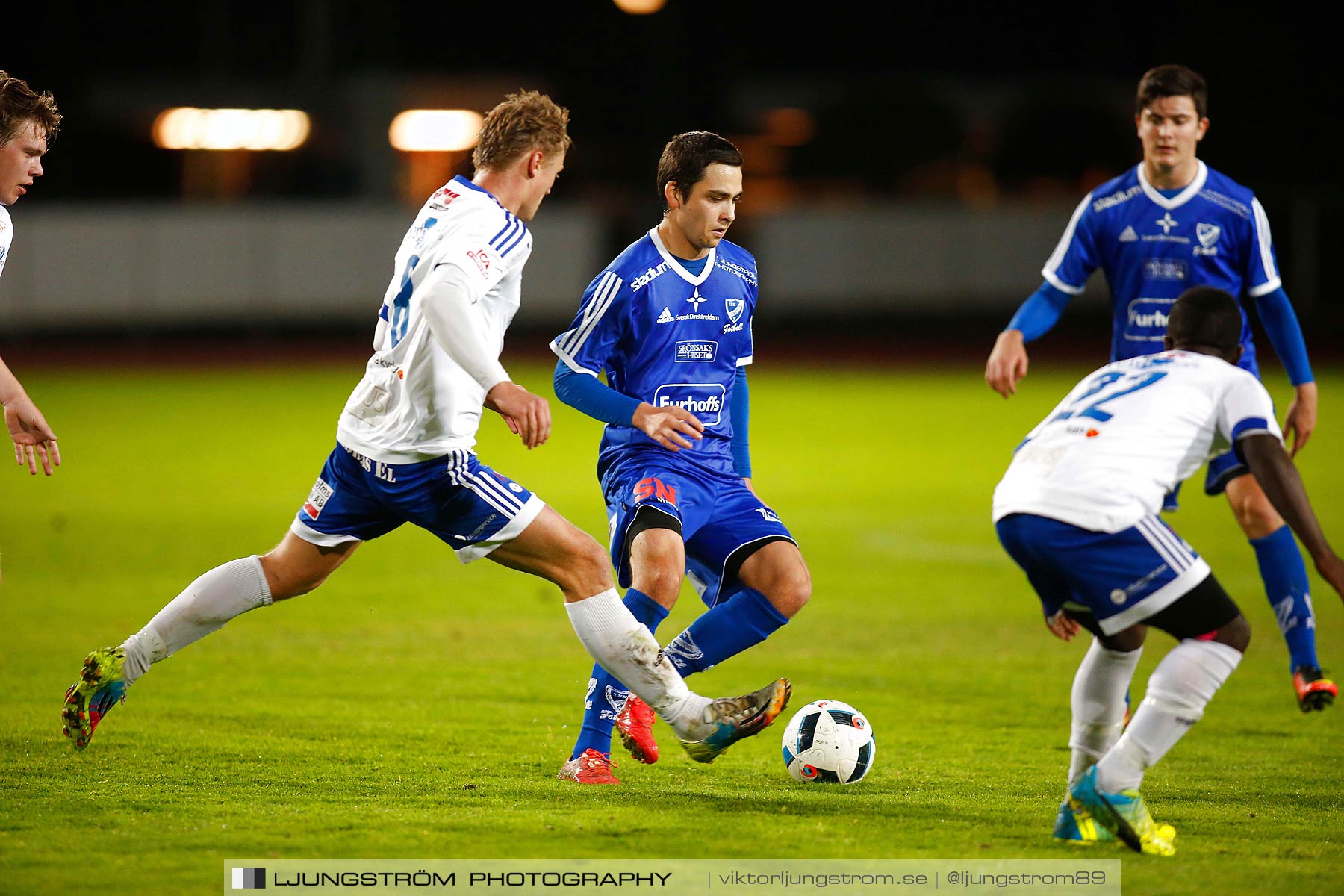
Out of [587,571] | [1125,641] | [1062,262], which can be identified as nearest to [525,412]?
[587,571]

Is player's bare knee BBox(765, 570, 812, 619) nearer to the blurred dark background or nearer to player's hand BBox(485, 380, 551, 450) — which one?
player's hand BBox(485, 380, 551, 450)

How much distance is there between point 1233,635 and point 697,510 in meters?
1.92

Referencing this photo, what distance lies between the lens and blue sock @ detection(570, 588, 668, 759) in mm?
5043

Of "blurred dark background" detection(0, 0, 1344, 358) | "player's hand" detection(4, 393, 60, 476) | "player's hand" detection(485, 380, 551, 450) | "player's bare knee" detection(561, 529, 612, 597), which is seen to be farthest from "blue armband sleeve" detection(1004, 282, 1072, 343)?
"blurred dark background" detection(0, 0, 1344, 358)

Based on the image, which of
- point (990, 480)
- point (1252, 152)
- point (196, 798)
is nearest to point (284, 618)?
point (196, 798)

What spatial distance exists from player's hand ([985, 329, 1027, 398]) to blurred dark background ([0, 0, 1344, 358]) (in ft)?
71.9

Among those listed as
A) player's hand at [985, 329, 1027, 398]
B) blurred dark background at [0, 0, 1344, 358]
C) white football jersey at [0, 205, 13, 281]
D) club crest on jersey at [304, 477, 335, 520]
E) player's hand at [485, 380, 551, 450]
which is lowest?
club crest on jersey at [304, 477, 335, 520]

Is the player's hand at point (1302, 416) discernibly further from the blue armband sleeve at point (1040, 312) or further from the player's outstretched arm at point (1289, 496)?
the player's outstretched arm at point (1289, 496)

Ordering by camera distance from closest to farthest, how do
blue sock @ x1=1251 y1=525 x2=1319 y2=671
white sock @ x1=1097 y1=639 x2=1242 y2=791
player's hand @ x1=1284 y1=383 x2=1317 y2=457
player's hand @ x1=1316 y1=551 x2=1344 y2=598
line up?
1. player's hand @ x1=1316 y1=551 x2=1344 y2=598
2. white sock @ x1=1097 y1=639 x2=1242 y2=791
3. blue sock @ x1=1251 y1=525 x2=1319 y2=671
4. player's hand @ x1=1284 y1=383 x2=1317 y2=457

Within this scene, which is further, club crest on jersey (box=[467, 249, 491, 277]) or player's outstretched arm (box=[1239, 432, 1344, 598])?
club crest on jersey (box=[467, 249, 491, 277])

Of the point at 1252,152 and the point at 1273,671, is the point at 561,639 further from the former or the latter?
the point at 1252,152

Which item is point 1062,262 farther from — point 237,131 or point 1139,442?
point 237,131

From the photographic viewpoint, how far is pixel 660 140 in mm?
30484

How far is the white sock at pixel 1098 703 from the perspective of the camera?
4488mm
